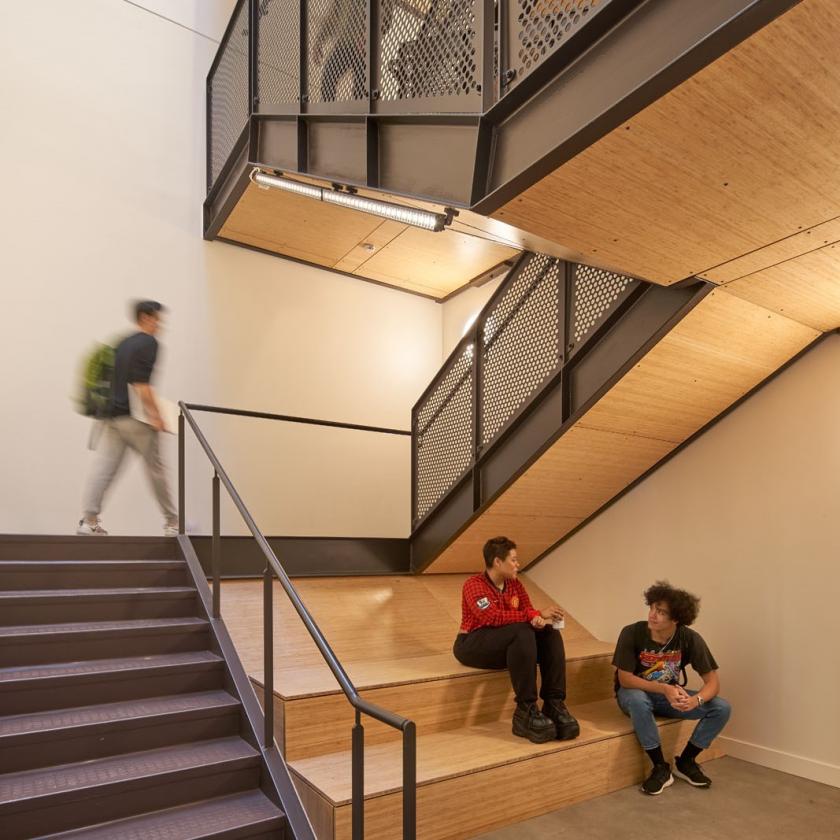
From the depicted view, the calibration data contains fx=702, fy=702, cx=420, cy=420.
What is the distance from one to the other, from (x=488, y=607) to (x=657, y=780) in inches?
46.6

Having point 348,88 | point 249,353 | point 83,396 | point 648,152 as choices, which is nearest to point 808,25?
point 648,152

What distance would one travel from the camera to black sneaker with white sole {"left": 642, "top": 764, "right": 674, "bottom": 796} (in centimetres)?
353

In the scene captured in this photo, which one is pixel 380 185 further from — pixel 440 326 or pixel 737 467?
pixel 440 326

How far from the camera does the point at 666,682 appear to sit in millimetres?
3875

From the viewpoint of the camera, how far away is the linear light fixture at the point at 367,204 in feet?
10.4

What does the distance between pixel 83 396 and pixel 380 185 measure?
2584mm

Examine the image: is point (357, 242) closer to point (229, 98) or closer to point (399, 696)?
point (229, 98)

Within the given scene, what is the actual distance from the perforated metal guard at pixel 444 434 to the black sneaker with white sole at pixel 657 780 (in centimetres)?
212

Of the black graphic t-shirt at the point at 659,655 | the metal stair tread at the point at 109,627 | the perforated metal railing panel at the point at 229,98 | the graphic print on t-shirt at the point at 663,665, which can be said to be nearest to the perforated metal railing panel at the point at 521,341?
the black graphic t-shirt at the point at 659,655

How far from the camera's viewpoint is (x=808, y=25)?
1.70m

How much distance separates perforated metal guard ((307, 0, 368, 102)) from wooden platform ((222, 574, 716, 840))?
9.66 ft

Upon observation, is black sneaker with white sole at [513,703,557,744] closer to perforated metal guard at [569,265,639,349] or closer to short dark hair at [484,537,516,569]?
short dark hair at [484,537,516,569]

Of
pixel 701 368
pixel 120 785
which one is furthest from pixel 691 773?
pixel 120 785

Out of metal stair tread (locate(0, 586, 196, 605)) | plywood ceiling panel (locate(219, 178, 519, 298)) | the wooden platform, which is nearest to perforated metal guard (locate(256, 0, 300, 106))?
plywood ceiling panel (locate(219, 178, 519, 298))
